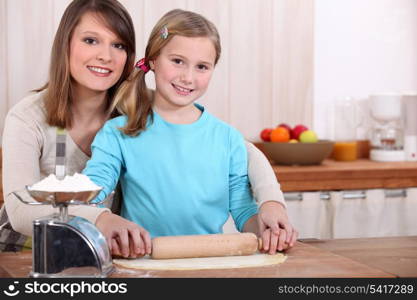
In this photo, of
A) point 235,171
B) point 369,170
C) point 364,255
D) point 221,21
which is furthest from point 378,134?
point 364,255

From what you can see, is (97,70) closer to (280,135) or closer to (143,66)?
(143,66)

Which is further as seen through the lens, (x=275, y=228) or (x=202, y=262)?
(x=275, y=228)

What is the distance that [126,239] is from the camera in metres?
1.41

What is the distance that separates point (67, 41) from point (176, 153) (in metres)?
0.45

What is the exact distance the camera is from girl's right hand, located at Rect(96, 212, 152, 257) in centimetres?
141

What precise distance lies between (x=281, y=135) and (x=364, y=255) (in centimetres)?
164

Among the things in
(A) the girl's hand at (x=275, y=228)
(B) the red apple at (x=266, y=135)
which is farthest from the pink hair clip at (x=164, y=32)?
(B) the red apple at (x=266, y=135)

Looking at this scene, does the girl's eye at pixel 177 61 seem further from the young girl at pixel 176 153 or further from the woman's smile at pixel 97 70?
the woman's smile at pixel 97 70

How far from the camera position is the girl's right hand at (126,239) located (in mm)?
1411

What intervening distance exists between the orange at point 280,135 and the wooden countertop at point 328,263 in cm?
148

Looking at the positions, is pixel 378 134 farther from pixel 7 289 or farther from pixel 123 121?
pixel 7 289

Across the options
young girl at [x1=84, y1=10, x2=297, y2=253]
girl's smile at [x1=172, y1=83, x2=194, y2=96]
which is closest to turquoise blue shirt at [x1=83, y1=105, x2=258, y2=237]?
young girl at [x1=84, y1=10, x2=297, y2=253]

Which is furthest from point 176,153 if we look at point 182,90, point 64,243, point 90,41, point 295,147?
point 295,147

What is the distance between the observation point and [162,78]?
1.83 metres
